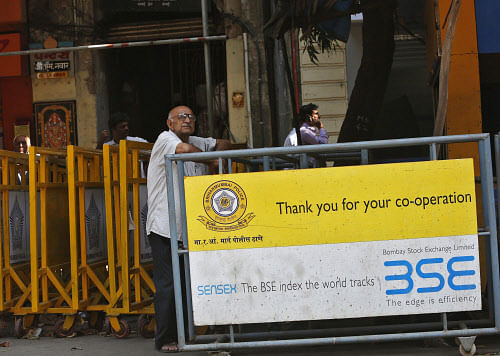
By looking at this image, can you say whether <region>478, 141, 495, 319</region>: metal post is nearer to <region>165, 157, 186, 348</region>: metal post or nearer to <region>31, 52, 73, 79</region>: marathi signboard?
<region>165, 157, 186, 348</region>: metal post

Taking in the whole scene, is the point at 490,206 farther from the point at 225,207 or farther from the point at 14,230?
the point at 14,230

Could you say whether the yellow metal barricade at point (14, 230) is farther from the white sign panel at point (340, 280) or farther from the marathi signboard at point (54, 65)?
the marathi signboard at point (54, 65)

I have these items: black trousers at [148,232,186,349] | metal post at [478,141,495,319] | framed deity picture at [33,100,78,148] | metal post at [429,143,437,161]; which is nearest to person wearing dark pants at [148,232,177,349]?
black trousers at [148,232,186,349]

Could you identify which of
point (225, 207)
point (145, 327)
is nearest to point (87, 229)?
point (145, 327)

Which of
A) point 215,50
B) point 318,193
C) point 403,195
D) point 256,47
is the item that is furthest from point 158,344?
point 215,50

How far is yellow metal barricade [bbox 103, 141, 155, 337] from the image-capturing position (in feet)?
21.5

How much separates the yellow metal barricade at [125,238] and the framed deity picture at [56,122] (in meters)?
6.44

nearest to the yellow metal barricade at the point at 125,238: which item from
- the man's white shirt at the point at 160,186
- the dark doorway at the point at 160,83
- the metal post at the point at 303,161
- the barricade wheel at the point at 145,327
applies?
the barricade wheel at the point at 145,327

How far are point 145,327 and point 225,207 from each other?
2096mm

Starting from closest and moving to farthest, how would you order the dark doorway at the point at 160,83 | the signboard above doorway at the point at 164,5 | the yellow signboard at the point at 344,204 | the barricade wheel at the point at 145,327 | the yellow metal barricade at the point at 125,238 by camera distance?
the yellow signboard at the point at 344,204 < the yellow metal barricade at the point at 125,238 < the barricade wheel at the point at 145,327 < the signboard above doorway at the point at 164,5 < the dark doorway at the point at 160,83

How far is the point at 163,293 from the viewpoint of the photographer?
596 centimetres

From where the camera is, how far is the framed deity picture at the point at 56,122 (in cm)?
1320

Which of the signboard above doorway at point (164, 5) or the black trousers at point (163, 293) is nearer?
the black trousers at point (163, 293)

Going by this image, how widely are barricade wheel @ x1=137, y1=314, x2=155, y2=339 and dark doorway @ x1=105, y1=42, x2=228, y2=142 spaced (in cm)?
693
